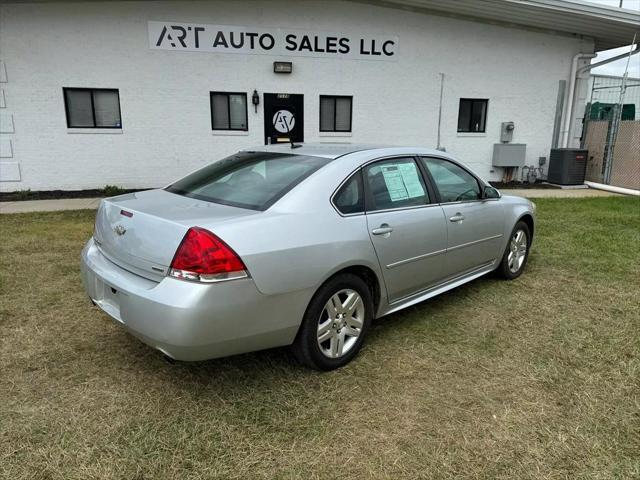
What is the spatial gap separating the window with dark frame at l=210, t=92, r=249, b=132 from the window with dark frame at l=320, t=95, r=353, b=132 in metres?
1.95

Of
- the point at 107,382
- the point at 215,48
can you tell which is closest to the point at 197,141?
the point at 215,48

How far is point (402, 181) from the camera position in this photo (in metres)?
3.69

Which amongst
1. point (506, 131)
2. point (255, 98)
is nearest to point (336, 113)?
point (255, 98)

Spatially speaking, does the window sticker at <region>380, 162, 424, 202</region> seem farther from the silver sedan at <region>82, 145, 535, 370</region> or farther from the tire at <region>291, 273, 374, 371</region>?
the tire at <region>291, 273, 374, 371</region>

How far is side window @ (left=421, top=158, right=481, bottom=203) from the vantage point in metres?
4.02

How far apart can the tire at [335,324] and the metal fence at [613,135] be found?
12373 millimetres

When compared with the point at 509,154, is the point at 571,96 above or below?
above

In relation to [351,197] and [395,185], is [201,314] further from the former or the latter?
[395,185]

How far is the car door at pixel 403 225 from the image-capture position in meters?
3.35

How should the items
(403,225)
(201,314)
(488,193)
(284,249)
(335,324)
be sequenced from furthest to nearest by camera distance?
(488,193) < (403,225) < (335,324) < (284,249) < (201,314)

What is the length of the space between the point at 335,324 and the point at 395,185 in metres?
1.20

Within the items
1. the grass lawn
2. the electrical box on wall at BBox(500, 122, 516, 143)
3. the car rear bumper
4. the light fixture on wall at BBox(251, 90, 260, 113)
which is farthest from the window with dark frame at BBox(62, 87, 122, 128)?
the electrical box on wall at BBox(500, 122, 516, 143)

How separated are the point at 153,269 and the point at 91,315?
5.68 ft

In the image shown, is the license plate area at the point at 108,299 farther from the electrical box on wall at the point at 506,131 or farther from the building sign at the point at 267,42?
the electrical box on wall at the point at 506,131
